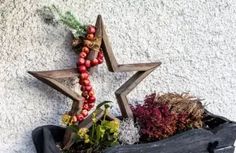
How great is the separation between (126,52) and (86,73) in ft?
0.48

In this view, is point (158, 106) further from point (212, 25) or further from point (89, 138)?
point (212, 25)

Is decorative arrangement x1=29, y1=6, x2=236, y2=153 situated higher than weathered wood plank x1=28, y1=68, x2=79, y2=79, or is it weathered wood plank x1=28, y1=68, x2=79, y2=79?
weathered wood plank x1=28, y1=68, x2=79, y2=79

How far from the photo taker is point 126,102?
3.39 feet

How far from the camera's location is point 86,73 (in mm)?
987

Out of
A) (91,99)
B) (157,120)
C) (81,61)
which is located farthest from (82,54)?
(157,120)

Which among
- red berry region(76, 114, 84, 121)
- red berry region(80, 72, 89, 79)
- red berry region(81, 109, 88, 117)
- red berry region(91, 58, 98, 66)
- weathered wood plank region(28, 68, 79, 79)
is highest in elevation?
red berry region(91, 58, 98, 66)

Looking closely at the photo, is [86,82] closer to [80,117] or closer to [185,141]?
[80,117]

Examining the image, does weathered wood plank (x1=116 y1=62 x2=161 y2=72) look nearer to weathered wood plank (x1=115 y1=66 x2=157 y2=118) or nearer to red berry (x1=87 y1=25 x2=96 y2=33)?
weathered wood plank (x1=115 y1=66 x2=157 y2=118)

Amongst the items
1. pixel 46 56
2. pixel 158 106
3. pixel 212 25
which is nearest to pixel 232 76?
pixel 212 25

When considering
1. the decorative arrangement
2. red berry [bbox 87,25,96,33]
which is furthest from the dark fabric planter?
red berry [bbox 87,25,96,33]

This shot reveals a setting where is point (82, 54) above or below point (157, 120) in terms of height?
above

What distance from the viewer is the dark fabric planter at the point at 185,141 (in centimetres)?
94

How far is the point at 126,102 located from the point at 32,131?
10.3 inches

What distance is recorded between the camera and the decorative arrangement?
37.9 inches
